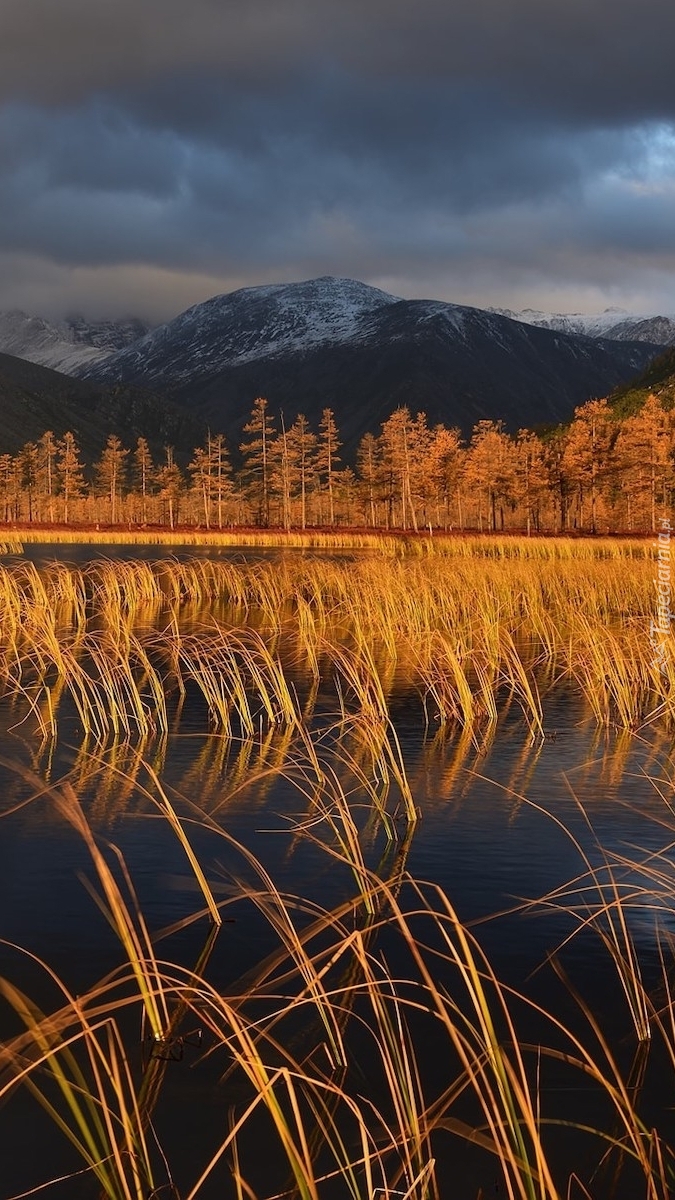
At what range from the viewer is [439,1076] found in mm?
4457

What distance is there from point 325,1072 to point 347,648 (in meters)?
11.6

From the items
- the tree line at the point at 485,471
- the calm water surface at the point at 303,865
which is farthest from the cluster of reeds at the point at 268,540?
the calm water surface at the point at 303,865

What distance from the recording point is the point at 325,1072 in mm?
4445

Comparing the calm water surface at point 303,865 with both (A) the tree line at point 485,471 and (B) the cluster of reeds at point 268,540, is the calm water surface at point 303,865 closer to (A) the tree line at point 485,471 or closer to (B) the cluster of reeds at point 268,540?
(B) the cluster of reeds at point 268,540

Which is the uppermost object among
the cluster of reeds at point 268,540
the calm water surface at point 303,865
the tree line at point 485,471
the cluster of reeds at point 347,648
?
the tree line at point 485,471

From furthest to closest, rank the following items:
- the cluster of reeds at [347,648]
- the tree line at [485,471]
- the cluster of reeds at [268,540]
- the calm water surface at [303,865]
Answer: the tree line at [485,471] → the cluster of reeds at [268,540] → the cluster of reeds at [347,648] → the calm water surface at [303,865]

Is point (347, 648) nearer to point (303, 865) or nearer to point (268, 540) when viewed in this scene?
point (303, 865)

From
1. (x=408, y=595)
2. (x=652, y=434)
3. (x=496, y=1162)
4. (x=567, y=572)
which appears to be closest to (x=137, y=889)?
(x=496, y=1162)

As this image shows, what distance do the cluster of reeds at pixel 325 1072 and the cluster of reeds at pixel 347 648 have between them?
331 cm

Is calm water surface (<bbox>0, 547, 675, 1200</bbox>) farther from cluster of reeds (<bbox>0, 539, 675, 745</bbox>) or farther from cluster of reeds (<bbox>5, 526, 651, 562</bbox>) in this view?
cluster of reeds (<bbox>5, 526, 651, 562</bbox>)

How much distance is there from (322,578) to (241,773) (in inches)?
555

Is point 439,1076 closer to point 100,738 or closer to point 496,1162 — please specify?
point 496,1162

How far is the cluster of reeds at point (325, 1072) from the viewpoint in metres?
3.31

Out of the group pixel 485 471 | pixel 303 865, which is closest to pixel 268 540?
pixel 485 471
